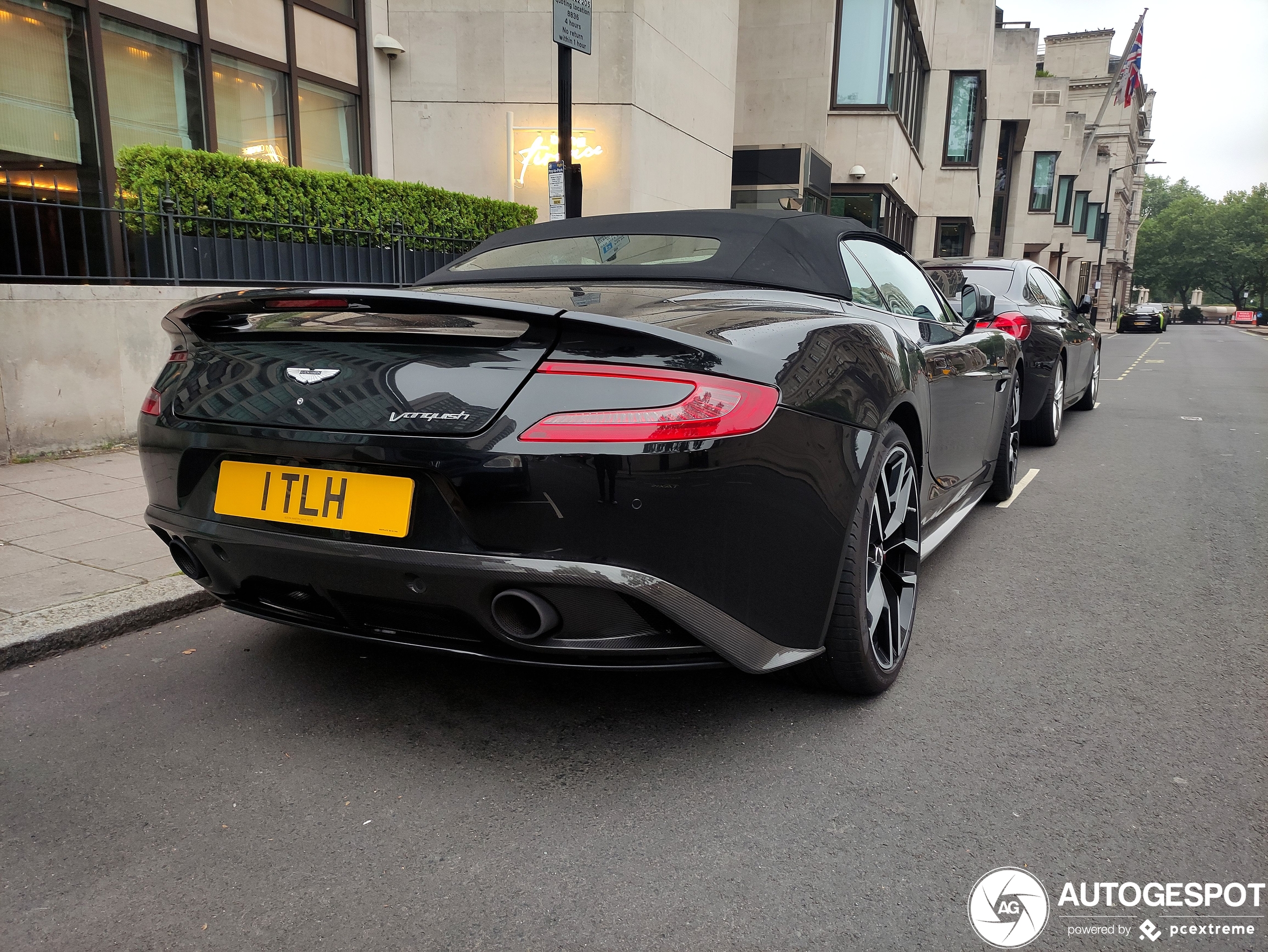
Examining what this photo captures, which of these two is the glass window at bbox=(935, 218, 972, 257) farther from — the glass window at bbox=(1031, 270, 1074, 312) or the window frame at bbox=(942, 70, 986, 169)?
the glass window at bbox=(1031, 270, 1074, 312)

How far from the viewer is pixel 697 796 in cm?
231

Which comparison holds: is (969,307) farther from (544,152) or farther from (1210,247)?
(1210,247)

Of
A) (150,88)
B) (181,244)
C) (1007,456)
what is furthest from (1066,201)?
(181,244)

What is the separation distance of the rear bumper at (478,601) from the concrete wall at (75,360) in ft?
14.6

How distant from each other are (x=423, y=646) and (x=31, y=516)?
3545mm

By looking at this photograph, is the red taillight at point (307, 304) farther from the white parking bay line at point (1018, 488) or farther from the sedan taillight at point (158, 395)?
the white parking bay line at point (1018, 488)

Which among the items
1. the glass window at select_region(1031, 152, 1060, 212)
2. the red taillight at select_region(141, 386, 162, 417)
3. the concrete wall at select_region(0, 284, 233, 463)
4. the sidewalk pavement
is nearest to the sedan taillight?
the red taillight at select_region(141, 386, 162, 417)

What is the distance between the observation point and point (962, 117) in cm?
3105

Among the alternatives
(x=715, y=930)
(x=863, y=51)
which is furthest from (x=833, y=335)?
(x=863, y=51)

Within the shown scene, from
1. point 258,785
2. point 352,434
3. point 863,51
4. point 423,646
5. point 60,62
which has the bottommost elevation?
point 258,785

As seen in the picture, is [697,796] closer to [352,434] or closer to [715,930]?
[715,930]

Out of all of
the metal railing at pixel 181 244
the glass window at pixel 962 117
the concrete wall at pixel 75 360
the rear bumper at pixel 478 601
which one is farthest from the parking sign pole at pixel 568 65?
the glass window at pixel 962 117

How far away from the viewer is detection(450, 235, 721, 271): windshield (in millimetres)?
3289

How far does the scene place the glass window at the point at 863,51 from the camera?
2119 centimetres
